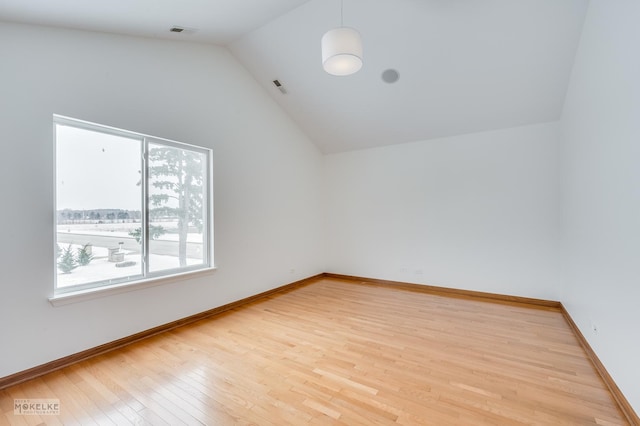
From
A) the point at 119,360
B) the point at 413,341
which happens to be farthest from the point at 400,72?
the point at 119,360

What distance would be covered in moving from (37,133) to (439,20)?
423 cm

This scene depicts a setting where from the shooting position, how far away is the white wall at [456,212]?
4117 mm

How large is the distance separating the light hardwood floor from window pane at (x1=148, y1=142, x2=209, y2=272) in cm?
93

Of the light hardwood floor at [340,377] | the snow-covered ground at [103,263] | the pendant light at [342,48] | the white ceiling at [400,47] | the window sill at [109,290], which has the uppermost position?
the white ceiling at [400,47]

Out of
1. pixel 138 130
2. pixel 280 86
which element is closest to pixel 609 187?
pixel 280 86

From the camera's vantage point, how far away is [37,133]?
240 centimetres

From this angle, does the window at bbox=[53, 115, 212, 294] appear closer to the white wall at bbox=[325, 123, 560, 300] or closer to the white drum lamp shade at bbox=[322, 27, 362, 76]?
the white drum lamp shade at bbox=[322, 27, 362, 76]

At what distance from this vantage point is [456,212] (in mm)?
4742

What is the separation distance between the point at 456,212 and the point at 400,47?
2.78 metres

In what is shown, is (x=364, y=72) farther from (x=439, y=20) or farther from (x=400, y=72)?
(x=439, y=20)

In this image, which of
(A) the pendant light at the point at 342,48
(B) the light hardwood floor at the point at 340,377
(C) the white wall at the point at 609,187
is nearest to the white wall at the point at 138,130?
(B) the light hardwood floor at the point at 340,377

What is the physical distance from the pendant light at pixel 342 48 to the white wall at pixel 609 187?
73.0 inches

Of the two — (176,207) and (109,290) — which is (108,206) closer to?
(176,207)

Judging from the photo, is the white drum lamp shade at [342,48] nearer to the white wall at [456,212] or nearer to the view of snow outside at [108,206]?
the view of snow outside at [108,206]
